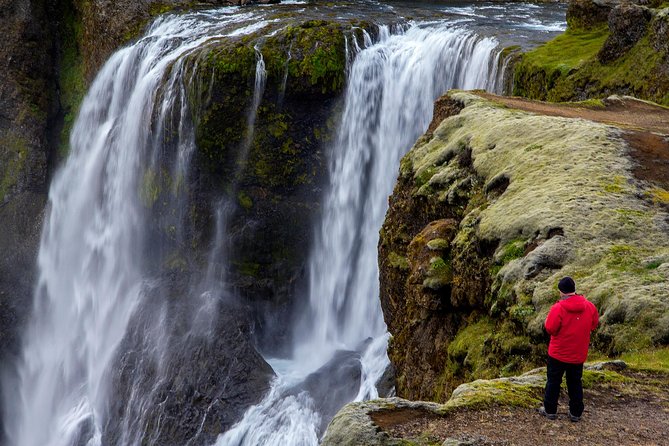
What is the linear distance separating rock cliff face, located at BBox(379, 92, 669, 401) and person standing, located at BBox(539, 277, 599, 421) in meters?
1.62

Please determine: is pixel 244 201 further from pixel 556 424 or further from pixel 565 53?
pixel 556 424

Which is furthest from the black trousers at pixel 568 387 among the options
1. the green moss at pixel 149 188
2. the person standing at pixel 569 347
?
the green moss at pixel 149 188

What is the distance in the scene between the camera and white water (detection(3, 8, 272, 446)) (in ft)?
84.8

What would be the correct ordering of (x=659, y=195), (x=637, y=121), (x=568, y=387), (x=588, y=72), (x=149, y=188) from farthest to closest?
(x=149, y=188) → (x=588, y=72) → (x=637, y=121) → (x=659, y=195) → (x=568, y=387)

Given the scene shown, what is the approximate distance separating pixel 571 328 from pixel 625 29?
14553 millimetres

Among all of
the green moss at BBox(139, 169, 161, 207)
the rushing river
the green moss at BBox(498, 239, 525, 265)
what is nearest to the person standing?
the green moss at BBox(498, 239, 525, 265)

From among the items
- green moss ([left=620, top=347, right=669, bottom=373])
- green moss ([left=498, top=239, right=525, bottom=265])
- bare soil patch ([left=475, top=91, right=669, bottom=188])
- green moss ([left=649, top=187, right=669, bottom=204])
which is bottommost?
green moss ([left=620, top=347, right=669, bottom=373])

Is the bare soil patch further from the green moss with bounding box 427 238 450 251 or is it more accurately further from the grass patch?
the grass patch

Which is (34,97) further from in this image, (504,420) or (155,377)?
(504,420)

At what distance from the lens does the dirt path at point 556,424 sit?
6.74m

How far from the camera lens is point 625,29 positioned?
62.3 ft

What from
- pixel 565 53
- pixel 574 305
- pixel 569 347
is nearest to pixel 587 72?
pixel 565 53

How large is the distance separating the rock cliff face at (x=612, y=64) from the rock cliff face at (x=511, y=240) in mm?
3235

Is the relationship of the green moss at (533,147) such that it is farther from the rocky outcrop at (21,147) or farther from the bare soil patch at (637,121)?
the rocky outcrop at (21,147)
